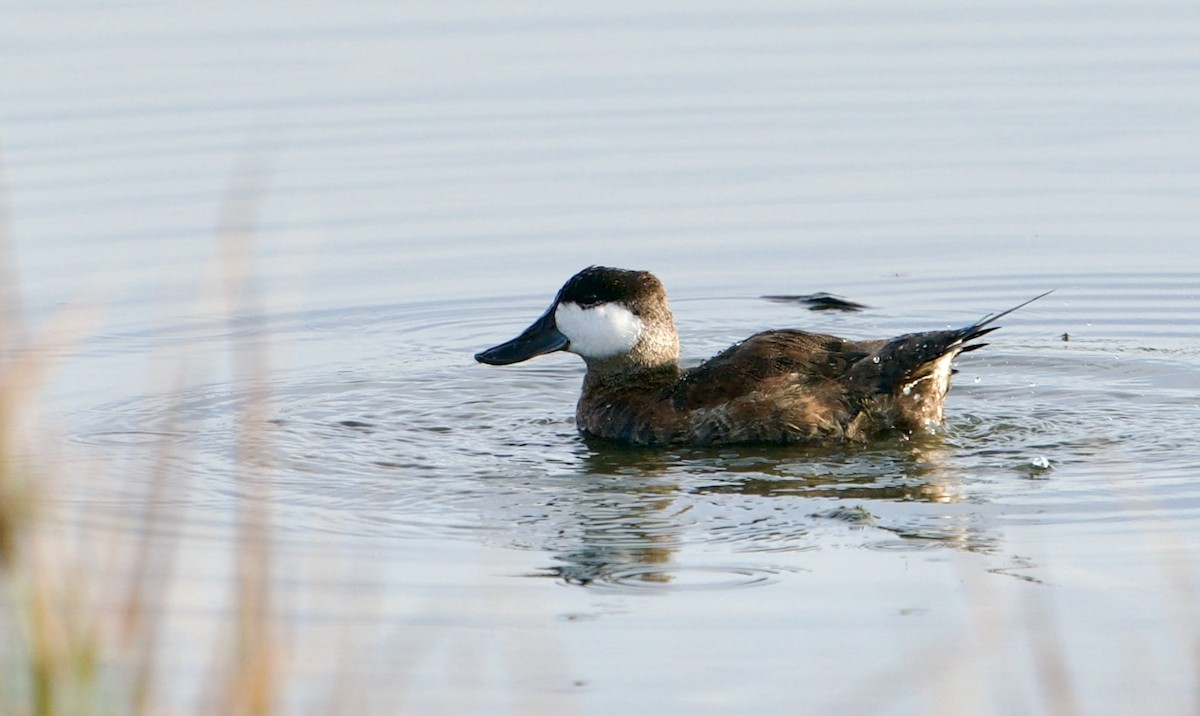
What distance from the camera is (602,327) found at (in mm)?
9195

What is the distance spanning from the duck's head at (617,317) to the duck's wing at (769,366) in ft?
1.70

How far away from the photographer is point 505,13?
59.6 ft

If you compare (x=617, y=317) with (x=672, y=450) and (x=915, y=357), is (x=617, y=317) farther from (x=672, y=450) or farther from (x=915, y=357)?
(x=915, y=357)

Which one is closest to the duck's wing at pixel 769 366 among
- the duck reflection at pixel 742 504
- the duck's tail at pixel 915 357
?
the duck's tail at pixel 915 357

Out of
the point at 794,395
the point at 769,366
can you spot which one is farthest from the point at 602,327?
the point at 794,395

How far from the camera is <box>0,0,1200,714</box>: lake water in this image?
18.4ft

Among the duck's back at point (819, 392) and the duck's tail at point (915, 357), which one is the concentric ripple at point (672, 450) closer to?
the duck's back at point (819, 392)

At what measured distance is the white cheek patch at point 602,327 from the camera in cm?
916

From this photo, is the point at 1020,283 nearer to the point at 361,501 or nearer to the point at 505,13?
the point at 361,501

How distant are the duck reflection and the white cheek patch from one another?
1.91 feet

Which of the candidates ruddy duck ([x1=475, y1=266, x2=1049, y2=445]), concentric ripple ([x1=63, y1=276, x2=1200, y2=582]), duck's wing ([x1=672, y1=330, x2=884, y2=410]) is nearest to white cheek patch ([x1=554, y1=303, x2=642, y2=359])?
ruddy duck ([x1=475, y1=266, x2=1049, y2=445])

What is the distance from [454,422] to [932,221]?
453cm

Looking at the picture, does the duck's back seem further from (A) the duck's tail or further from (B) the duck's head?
(B) the duck's head

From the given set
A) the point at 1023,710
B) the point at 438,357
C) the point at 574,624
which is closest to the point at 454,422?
the point at 438,357
